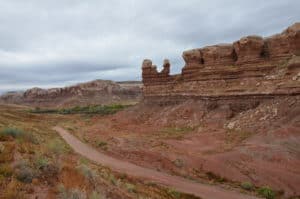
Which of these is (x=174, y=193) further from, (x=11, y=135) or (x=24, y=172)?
(x=24, y=172)

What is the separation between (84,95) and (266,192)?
91345mm

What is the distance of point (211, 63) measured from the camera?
37.0 metres

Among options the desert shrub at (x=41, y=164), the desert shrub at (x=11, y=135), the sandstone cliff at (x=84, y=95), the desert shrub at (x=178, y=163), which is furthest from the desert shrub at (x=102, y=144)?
the sandstone cliff at (x=84, y=95)

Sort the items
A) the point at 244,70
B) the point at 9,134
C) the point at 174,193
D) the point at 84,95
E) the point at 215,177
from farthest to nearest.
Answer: the point at 84,95 → the point at 244,70 → the point at 215,177 → the point at 174,193 → the point at 9,134

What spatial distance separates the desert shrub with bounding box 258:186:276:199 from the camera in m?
14.7

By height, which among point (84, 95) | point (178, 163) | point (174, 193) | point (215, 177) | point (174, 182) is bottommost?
point (215, 177)

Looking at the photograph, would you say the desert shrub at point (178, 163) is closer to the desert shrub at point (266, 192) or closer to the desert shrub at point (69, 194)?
the desert shrub at point (266, 192)

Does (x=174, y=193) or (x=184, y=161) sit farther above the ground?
(x=174, y=193)

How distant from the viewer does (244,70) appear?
32750mm

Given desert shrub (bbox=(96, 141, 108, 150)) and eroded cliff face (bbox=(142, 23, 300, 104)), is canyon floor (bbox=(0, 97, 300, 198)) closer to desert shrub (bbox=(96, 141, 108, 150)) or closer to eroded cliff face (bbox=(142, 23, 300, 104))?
desert shrub (bbox=(96, 141, 108, 150))

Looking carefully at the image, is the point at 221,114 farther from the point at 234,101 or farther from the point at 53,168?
the point at 53,168

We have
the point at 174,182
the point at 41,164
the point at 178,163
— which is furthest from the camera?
the point at 178,163

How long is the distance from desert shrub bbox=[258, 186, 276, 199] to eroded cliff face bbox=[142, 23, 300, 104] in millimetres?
13080

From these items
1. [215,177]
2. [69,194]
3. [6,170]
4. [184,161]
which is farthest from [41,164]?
[184,161]
